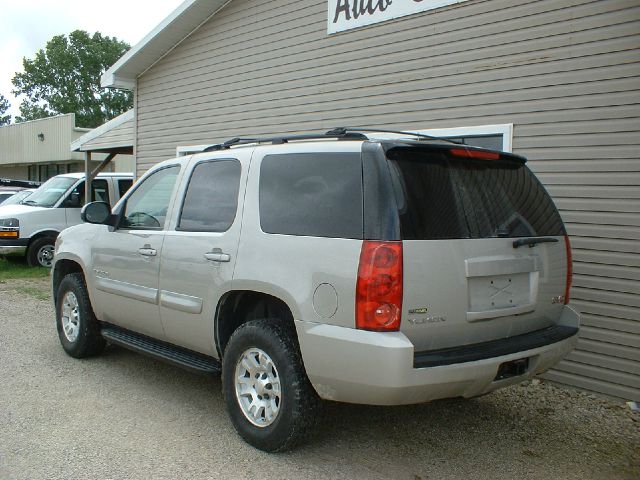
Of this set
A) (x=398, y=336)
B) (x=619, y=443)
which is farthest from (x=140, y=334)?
(x=619, y=443)

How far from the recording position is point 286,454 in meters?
3.81

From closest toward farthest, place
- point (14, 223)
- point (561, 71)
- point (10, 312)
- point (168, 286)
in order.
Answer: point (168, 286) → point (561, 71) → point (10, 312) → point (14, 223)

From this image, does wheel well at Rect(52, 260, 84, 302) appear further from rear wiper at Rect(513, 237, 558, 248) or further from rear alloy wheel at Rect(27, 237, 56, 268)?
rear alloy wheel at Rect(27, 237, 56, 268)

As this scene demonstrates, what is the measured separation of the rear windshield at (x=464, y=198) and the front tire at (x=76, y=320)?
140 inches

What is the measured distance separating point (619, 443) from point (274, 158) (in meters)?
3.10

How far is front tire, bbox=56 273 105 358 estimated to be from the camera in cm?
→ 562

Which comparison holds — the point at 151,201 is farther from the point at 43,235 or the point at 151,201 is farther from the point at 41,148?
the point at 41,148

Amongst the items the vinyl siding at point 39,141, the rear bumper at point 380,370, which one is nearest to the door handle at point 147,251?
the rear bumper at point 380,370

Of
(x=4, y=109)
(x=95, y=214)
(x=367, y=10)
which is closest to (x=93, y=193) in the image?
(x=367, y=10)

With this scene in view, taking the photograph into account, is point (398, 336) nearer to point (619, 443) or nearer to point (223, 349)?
point (223, 349)

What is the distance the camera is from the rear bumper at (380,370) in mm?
3123

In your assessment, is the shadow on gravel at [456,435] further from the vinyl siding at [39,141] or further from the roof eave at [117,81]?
the vinyl siding at [39,141]

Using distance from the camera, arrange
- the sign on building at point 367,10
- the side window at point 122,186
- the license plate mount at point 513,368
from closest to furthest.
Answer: the license plate mount at point 513,368 → the sign on building at point 367,10 → the side window at point 122,186

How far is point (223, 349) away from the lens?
13.9 ft
